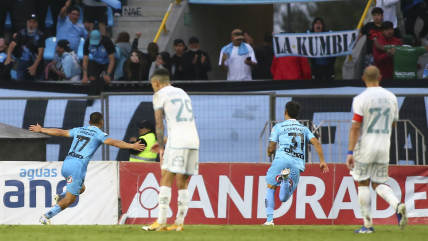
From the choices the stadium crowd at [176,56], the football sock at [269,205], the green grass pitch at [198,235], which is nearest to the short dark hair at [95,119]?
the green grass pitch at [198,235]

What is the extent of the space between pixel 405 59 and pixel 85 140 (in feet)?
23.2

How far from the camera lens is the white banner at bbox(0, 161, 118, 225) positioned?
538 inches

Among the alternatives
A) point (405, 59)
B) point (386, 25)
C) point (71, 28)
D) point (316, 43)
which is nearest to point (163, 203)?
point (316, 43)

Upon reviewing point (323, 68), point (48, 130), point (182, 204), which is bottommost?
point (182, 204)

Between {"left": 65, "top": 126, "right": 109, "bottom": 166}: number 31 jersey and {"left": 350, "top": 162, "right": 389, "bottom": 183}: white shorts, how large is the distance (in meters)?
4.54

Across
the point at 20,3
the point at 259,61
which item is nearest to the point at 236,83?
the point at 259,61

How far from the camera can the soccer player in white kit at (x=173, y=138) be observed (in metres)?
8.64

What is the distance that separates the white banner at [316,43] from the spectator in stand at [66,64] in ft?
15.8

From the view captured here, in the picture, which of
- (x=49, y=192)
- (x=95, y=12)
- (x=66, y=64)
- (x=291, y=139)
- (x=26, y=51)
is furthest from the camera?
(x=95, y=12)

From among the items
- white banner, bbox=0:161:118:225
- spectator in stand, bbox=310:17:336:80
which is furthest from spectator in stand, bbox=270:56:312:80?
white banner, bbox=0:161:118:225

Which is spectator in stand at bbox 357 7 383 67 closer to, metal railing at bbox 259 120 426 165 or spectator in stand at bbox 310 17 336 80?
spectator in stand at bbox 310 17 336 80

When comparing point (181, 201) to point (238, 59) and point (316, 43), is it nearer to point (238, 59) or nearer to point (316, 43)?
point (316, 43)

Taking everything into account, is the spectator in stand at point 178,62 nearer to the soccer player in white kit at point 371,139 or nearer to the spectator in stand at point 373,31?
the spectator in stand at point 373,31

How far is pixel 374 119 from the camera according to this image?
845cm
